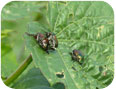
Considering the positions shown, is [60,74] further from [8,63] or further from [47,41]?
[8,63]

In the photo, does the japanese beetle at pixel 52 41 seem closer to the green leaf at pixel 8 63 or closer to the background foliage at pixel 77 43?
the background foliage at pixel 77 43

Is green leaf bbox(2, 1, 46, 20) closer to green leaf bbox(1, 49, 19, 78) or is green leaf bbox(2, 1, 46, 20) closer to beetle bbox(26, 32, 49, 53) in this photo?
green leaf bbox(1, 49, 19, 78)

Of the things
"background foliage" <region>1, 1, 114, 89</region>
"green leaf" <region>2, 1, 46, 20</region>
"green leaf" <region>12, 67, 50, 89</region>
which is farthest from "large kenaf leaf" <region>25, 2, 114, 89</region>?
"green leaf" <region>2, 1, 46, 20</region>

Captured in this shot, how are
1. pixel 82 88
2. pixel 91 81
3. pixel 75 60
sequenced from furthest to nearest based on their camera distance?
pixel 75 60, pixel 91 81, pixel 82 88

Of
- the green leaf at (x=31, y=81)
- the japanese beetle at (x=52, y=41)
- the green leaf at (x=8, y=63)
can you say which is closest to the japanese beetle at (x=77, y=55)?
the japanese beetle at (x=52, y=41)

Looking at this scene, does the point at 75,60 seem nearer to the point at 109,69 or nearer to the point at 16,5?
the point at 109,69

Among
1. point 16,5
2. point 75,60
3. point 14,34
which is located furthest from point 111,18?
point 14,34

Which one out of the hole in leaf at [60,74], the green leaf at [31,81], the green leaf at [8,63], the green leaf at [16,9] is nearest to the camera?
the hole in leaf at [60,74]
